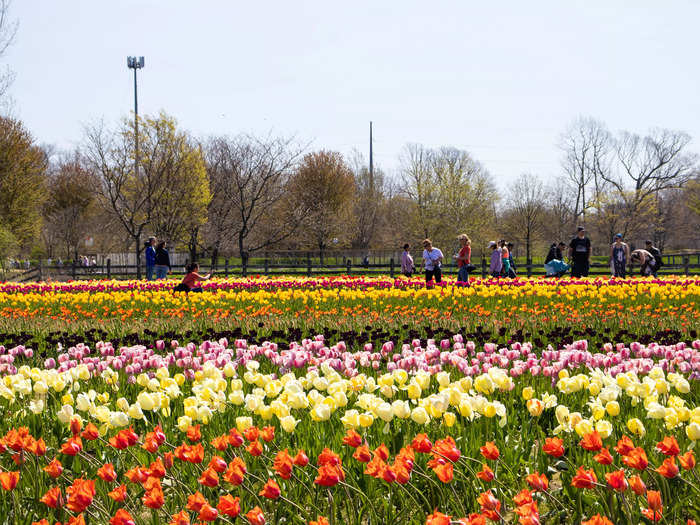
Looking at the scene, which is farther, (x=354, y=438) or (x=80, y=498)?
(x=354, y=438)

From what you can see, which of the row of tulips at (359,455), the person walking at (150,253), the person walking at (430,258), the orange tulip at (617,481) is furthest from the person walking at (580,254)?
the orange tulip at (617,481)

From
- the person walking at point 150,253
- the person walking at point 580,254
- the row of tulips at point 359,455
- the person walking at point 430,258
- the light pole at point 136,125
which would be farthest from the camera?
the light pole at point 136,125

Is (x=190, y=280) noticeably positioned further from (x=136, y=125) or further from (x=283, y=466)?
(x=136, y=125)

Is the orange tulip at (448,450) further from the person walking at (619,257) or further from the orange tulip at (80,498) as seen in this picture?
the person walking at (619,257)

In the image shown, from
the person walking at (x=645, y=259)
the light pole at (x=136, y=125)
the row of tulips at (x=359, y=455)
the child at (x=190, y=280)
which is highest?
the light pole at (x=136, y=125)

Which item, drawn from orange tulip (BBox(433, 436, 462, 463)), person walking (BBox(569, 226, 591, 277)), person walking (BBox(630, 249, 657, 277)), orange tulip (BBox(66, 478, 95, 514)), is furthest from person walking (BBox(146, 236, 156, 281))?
orange tulip (BBox(433, 436, 462, 463))

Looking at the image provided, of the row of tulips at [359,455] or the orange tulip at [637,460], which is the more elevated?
the orange tulip at [637,460]

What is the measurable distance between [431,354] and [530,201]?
46.3 metres

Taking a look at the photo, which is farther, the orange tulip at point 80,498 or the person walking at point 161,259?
the person walking at point 161,259

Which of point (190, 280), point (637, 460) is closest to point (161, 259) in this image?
point (190, 280)

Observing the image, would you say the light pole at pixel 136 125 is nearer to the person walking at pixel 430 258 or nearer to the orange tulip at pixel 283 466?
the person walking at pixel 430 258

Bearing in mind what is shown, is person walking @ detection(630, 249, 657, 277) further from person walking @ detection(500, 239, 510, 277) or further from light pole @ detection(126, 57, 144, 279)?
light pole @ detection(126, 57, 144, 279)

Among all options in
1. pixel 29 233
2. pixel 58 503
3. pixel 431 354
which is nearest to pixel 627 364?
pixel 431 354

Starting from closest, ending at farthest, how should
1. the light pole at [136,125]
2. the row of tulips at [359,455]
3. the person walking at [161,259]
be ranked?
1. the row of tulips at [359,455]
2. the person walking at [161,259]
3. the light pole at [136,125]
